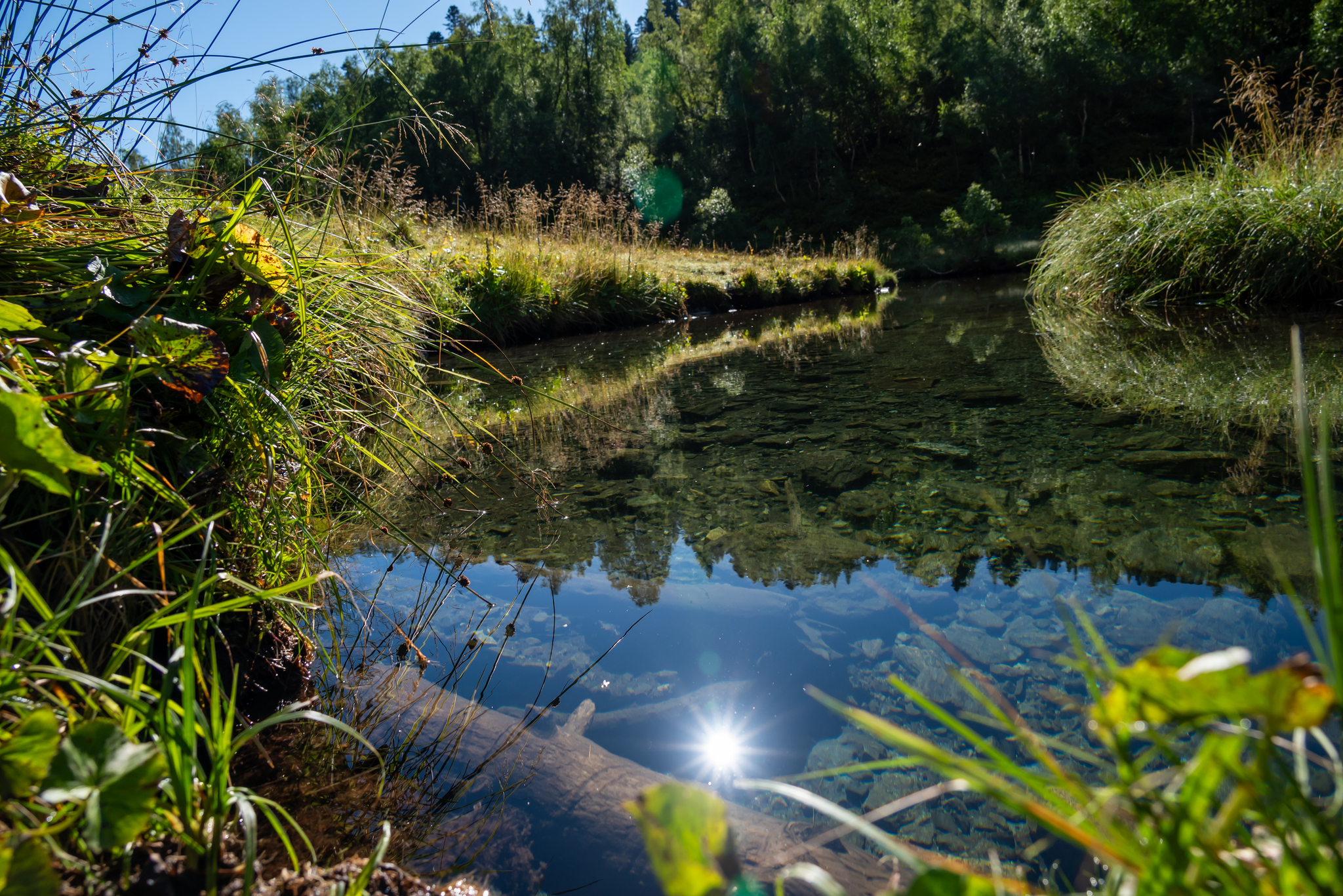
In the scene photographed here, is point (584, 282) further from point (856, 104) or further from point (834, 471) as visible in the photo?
point (856, 104)

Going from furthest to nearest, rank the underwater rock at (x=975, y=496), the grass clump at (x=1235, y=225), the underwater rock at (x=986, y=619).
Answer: the grass clump at (x=1235, y=225) → the underwater rock at (x=975, y=496) → the underwater rock at (x=986, y=619)

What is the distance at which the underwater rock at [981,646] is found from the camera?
1.43m

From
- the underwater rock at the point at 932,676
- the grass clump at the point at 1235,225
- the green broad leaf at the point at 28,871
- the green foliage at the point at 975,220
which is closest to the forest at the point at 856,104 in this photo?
the green foliage at the point at 975,220

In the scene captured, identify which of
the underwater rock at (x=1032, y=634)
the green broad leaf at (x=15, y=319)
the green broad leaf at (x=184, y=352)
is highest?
the green broad leaf at (x=15, y=319)

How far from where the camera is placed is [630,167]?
2853 centimetres

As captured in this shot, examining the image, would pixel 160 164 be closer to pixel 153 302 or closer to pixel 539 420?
pixel 153 302

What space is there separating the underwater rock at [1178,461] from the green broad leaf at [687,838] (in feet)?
7.94

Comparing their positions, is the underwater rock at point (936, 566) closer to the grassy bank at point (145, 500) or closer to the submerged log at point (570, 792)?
the submerged log at point (570, 792)

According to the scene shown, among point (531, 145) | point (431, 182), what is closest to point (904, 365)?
point (531, 145)

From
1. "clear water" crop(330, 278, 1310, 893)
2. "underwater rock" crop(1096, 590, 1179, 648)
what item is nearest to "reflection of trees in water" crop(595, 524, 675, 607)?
"clear water" crop(330, 278, 1310, 893)

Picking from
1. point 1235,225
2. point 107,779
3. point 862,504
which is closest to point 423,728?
point 107,779

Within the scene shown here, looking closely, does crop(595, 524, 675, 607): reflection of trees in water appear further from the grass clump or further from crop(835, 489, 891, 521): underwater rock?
the grass clump

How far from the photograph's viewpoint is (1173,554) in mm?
1778

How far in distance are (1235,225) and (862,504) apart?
561 cm
